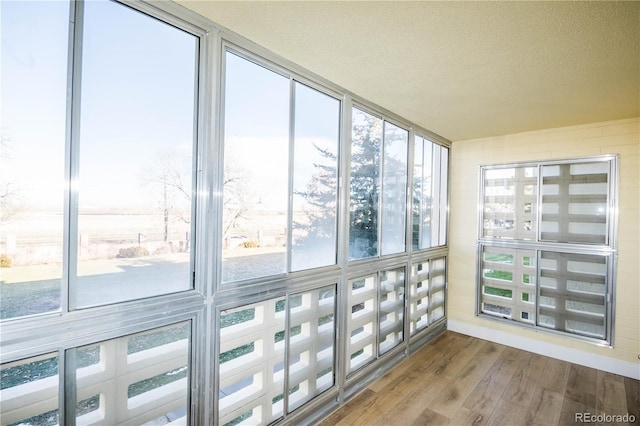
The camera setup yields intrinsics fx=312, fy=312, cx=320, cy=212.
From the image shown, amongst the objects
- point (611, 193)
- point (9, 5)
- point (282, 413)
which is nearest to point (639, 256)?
point (611, 193)

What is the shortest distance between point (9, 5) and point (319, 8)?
50.2 inches

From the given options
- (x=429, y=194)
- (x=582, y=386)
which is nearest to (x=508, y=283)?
(x=582, y=386)

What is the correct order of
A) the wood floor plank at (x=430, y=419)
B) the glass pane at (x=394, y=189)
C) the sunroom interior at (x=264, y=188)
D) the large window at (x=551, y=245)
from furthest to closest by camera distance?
the large window at (x=551, y=245) → the glass pane at (x=394, y=189) → the wood floor plank at (x=430, y=419) → the sunroom interior at (x=264, y=188)

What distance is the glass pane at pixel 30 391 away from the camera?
1229 mm

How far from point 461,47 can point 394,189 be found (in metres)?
1.64

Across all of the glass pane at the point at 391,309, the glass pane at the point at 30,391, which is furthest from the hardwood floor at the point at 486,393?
the glass pane at the point at 30,391

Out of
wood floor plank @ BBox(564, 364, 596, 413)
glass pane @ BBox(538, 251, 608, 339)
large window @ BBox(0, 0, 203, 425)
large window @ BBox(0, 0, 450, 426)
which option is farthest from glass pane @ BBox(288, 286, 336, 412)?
glass pane @ BBox(538, 251, 608, 339)

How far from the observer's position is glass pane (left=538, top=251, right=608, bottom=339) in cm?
343

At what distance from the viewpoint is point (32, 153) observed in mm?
1256

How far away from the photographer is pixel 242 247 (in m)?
1.98

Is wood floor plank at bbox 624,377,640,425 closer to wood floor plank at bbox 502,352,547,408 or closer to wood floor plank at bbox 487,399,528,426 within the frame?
wood floor plank at bbox 502,352,547,408

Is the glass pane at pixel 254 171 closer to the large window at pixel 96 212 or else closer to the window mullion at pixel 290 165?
the window mullion at pixel 290 165

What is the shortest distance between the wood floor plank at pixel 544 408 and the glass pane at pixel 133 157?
9.50 ft

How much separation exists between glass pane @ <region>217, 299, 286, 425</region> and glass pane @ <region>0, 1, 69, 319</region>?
0.89m
